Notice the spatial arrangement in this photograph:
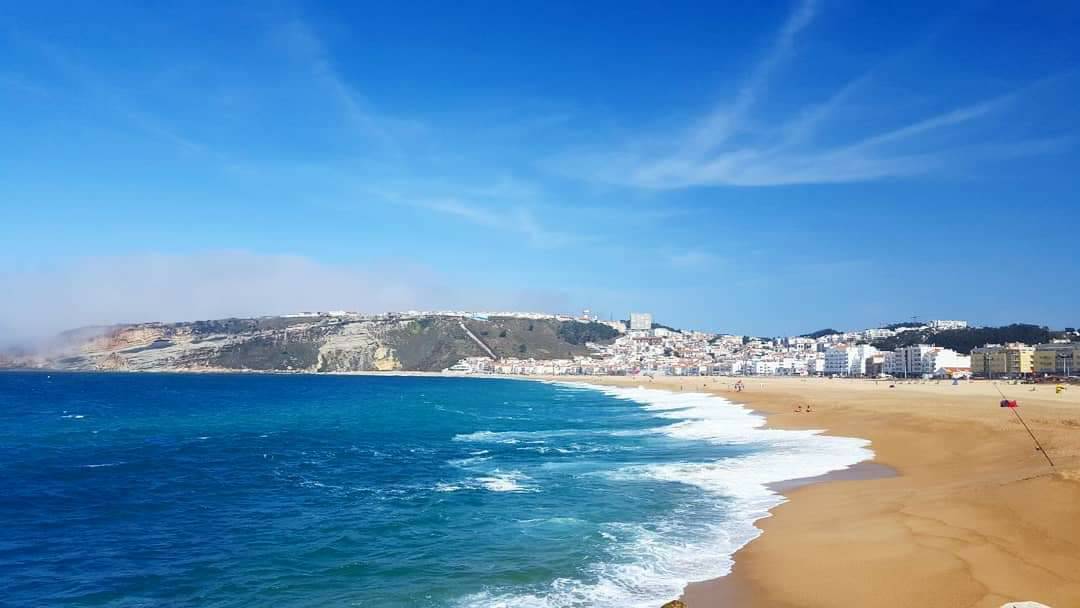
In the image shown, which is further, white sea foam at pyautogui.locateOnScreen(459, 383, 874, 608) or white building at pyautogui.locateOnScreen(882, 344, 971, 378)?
white building at pyautogui.locateOnScreen(882, 344, 971, 378)

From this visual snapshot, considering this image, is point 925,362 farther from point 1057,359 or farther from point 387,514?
point 387,514

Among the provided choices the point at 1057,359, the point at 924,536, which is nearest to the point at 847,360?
the point at 1057,359

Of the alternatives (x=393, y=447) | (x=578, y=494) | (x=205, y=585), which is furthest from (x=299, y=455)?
(x=205, y=585)

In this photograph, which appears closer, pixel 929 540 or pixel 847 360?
pixel 929 540

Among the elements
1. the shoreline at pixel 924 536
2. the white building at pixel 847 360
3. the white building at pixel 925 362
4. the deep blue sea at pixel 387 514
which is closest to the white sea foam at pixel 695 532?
the deep blue sea at pixel 387 514

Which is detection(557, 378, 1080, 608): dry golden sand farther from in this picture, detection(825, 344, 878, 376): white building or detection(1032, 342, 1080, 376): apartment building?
detection(825, 344, 878, 376): white building

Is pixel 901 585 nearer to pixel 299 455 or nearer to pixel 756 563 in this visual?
pixel 756 563

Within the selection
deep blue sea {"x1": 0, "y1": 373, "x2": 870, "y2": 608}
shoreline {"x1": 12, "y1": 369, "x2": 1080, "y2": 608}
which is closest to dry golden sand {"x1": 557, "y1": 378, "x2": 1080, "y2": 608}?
shoreline {"x1": 12, "y1": 369, "x2": 1080, "y2": 608}

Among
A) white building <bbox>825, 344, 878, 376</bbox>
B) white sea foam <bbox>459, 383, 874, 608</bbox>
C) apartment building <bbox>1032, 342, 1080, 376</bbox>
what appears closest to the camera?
white sea foam <bbox>459, 383, 874, 608</bbox>
